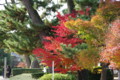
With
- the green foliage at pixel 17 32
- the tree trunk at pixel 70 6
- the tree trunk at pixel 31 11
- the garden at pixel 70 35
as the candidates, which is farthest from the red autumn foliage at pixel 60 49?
the tree trunk at pixel 31 11

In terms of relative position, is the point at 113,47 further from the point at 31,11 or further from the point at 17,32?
the point at 31,11

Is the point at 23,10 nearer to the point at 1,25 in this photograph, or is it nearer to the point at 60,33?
the point at 1,25

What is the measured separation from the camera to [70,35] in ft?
47.1

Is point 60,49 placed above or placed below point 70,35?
below

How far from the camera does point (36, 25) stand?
16.6 meters

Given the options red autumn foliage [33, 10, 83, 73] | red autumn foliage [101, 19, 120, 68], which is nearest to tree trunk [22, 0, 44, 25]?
red autumn foliage [33, 10, 83, 73]

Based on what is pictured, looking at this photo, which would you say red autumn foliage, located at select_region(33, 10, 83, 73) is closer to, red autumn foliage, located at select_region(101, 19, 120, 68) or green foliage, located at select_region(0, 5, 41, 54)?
green foliage, located at select_region(0, 5, 41, 54)

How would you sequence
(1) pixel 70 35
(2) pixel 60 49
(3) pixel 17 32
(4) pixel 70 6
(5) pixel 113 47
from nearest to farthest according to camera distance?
(5) pixel 113 47
(2) pixel 60 49
(1) pixel 70 35
(3) pixel 17 32
(4) pixel 70 6

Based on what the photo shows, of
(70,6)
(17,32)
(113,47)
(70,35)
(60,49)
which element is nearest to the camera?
(113,47)

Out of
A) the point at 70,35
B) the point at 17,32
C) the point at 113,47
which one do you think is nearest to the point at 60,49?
the point at 70,35

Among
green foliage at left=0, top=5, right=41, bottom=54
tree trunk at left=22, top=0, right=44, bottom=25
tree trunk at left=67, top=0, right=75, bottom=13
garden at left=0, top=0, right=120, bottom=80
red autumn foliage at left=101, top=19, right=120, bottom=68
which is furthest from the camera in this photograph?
tree trunk at left=22, top=0, right=44, bottom=25

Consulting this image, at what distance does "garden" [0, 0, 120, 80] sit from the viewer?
1141 cm

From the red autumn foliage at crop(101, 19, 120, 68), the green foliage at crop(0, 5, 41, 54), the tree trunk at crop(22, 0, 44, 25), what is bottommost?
the red autumn foliage at crop(101, 19, 120, 68)

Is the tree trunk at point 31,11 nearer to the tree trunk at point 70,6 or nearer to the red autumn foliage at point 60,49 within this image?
the tree trunk at point 70,6
